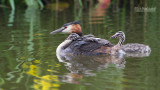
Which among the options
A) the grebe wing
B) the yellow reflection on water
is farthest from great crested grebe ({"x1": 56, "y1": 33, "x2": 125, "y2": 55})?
the yellow reflection on water

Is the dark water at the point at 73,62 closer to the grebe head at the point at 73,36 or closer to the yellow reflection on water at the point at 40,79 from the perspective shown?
the yellow reflection on water at the point at 40,79

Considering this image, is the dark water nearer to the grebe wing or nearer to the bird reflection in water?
the bird reflection in water

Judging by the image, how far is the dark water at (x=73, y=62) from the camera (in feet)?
16.2

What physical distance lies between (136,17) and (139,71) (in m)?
6.97

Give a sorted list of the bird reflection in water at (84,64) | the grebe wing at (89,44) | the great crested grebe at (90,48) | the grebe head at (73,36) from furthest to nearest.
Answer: the grebe head at (73,36), the grebe wing at (89,44), the great crested grebe at (90,48), the bird reflection in water at (84,64)

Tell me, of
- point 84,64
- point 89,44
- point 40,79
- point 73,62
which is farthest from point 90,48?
point 40,79

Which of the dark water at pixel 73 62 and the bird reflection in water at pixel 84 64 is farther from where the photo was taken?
the bird reflection in water at pixel 84 64

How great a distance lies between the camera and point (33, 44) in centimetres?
807

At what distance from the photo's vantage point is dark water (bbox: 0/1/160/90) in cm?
493

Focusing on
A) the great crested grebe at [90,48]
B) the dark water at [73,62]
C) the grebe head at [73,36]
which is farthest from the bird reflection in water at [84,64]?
the grebe head at [73,36]

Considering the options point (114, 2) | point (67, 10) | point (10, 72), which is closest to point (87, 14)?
point (67, 10)

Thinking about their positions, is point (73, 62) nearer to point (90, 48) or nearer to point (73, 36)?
point (90, 48)

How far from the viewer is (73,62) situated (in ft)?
21.2

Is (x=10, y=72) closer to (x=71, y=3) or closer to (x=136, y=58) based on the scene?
(x=136, y=58)
